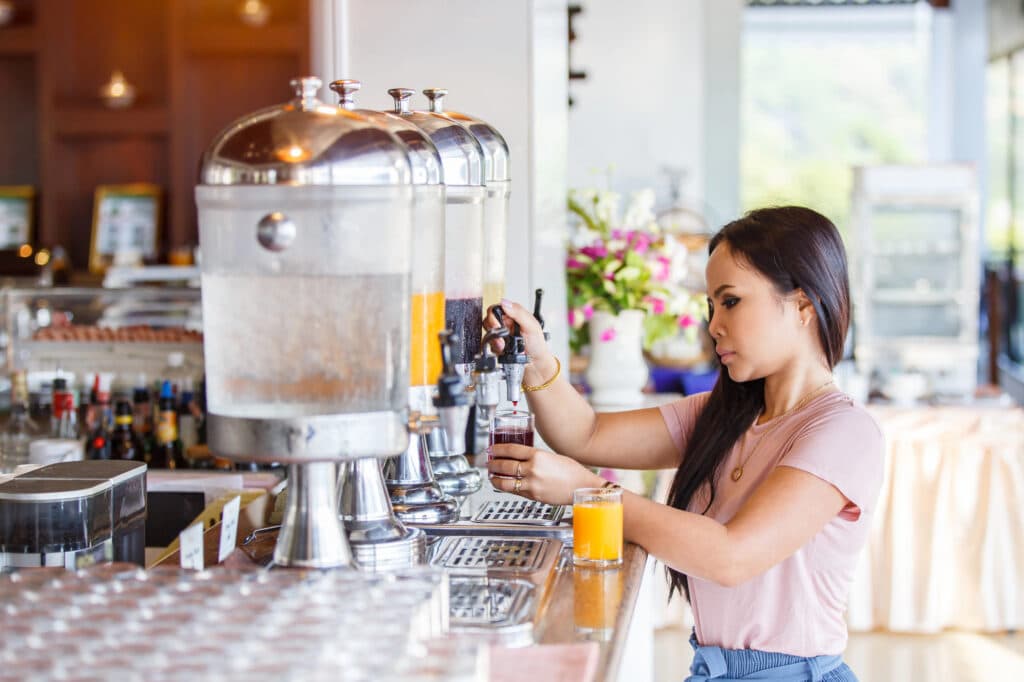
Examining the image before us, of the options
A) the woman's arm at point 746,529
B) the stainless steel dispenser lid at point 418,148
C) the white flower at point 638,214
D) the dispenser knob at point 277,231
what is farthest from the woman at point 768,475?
the white flower at point 638,214

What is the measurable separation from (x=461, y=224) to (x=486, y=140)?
25 cm

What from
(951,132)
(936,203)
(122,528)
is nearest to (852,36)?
(951,132)

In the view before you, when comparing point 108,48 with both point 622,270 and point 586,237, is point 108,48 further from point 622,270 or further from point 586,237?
point 622,270

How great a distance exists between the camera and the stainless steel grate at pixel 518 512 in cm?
214

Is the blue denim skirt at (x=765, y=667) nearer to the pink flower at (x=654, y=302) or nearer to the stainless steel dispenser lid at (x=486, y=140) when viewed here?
the stainless steel dispenser lid at (x=486, y=140)

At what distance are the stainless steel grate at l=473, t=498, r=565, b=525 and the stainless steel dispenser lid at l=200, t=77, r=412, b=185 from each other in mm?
807

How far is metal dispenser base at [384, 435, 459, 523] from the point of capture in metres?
2.13

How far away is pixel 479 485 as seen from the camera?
2492mm

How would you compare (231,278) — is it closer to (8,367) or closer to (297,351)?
(297,351)

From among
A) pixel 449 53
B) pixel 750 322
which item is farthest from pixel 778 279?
pixel 449 53

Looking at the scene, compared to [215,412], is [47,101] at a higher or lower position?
higher

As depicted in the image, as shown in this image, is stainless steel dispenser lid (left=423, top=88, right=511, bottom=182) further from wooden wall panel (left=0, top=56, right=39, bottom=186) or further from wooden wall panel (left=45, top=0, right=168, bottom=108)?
wooden wall panel (left=0, top=56, right=39, bottom=186)

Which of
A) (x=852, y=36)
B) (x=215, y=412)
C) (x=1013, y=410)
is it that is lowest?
(x=1013, y=410)

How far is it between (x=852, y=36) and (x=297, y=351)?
37.8 feet
